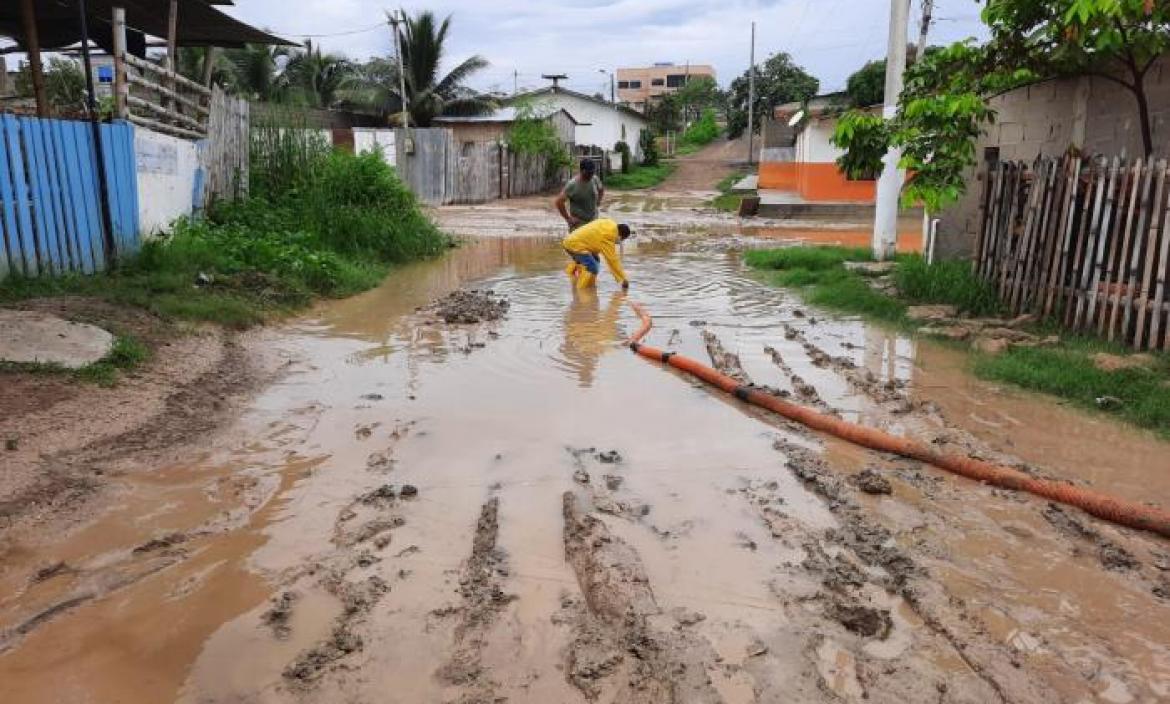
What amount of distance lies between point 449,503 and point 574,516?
598 millimetres

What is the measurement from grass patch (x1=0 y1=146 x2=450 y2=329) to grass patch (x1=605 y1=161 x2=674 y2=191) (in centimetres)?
2313

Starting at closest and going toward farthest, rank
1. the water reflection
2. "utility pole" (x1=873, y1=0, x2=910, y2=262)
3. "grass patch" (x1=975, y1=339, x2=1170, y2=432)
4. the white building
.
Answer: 1. "grass patch" (x1=975, y1=339, x2=1170, y2=432)
2. the water reflection
3. "utility pole" (x1=873, y1=0, x2=910, y2=262)
4. the white building

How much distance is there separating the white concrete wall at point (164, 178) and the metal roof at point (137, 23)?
77.0 inches

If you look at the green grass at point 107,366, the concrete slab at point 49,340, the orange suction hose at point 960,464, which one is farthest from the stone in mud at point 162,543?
the orange suction hose at point 960,464

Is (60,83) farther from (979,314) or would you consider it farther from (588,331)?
(979,314)

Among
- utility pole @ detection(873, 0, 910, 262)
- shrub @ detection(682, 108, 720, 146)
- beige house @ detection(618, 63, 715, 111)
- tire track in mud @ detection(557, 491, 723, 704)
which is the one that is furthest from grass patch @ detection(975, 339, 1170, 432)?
beige house @ detection(618, 63, 715, 111)

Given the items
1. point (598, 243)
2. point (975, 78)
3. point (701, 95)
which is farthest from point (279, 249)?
point (701, 95)

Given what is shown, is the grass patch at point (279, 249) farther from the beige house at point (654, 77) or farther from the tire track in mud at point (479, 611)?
the beige house at point (654, 77)

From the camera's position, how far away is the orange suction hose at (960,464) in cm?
376

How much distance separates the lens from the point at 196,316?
709 centimetres

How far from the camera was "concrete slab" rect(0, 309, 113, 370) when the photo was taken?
5.27m

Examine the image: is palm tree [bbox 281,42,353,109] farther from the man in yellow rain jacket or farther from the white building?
the man in yellow rain jacket

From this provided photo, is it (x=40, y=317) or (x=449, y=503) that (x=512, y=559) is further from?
(x=40, y=317)

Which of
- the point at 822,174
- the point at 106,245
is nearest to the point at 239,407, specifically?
the point at 106,245
